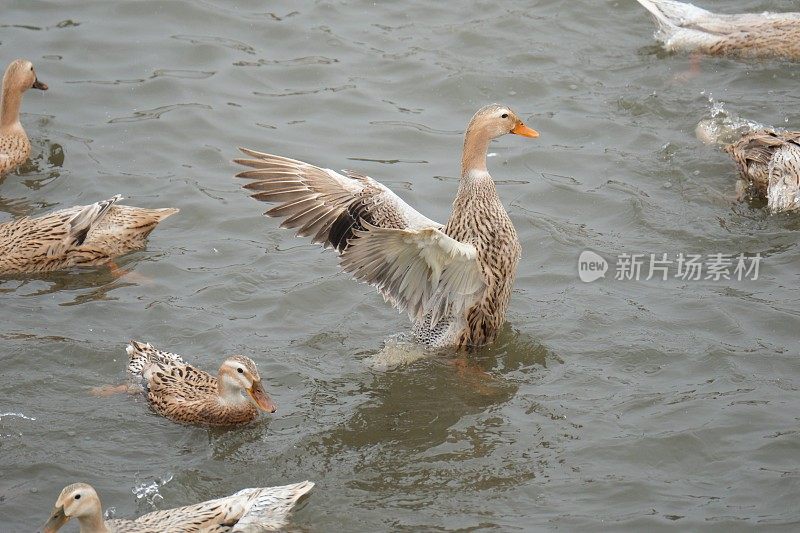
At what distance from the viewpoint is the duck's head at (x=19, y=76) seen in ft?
31.4

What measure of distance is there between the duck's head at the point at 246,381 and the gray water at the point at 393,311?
0.28 meters

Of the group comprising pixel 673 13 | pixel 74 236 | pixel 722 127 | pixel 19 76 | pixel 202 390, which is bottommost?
pixel 202 390

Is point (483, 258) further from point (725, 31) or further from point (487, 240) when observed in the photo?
point (725, 31)

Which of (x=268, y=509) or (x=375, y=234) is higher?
(x=375, y=234)

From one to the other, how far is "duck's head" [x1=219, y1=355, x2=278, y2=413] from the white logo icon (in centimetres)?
291

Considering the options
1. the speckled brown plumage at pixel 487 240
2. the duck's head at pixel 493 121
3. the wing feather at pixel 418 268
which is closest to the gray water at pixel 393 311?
the speckled brown plumage at pixel 487 240

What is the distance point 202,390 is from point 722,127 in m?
5.50

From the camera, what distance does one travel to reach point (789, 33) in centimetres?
1073

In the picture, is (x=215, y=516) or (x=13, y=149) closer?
(x=215, y=516)

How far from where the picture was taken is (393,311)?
809cm

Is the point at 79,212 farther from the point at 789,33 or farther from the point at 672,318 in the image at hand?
the point at 789,33

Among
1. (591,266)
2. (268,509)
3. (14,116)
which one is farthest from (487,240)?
(14,116)

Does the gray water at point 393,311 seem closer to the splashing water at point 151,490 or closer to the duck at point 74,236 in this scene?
the splashing water at point 151,490

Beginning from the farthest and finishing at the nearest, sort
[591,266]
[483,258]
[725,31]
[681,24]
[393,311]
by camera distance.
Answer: [681,24] → [725,31] → [591,266] → [393,311] → [483,258]
